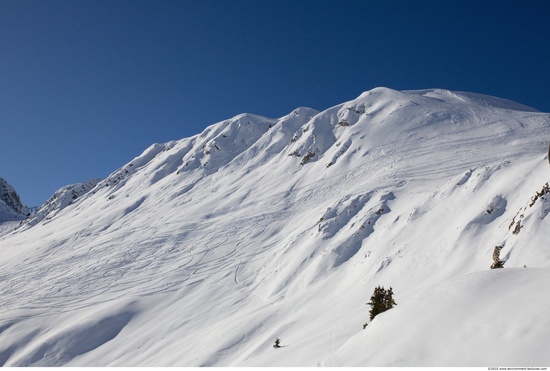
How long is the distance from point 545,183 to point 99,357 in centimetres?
2869

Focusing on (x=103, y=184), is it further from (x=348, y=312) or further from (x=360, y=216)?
(x=348, y=312)

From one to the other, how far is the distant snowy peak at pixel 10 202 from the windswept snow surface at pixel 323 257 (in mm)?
76987

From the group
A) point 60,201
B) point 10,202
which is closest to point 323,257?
point 60,201

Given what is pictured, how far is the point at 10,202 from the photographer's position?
491 ft

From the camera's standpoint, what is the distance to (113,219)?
60969 mm

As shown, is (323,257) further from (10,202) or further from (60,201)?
(10,202)

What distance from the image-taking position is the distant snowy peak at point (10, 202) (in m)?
135

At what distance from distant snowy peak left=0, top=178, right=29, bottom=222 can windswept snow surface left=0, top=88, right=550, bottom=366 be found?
77.0 metres

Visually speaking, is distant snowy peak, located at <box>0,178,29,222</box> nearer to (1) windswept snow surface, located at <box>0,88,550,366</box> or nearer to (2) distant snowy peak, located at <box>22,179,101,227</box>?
(2) distant snowy peak, located at <box>22,179,101,227</box>

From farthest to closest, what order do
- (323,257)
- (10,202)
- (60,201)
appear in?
(10,202), (60,201), (323,257)

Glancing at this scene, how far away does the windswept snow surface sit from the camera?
859 cm

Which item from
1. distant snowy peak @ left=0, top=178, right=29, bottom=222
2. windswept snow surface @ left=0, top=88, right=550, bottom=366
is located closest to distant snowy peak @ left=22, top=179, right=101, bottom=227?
windswept snow surface @ left=0, top=88, right=550, bottom=366

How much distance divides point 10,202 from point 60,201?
75507 mm

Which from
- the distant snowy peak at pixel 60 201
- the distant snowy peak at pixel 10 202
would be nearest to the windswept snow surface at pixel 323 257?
the distant snowy peak at pixel 60 201
